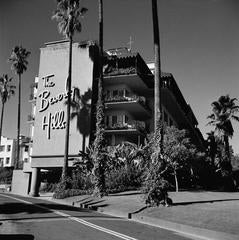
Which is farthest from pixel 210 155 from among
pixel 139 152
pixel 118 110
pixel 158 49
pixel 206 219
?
pixel 206 219

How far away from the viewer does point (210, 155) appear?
5712 cm

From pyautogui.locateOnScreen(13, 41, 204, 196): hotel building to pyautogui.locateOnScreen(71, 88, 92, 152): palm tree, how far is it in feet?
0.54

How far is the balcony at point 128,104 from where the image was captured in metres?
39.4

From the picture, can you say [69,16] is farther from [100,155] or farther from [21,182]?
[21,182]

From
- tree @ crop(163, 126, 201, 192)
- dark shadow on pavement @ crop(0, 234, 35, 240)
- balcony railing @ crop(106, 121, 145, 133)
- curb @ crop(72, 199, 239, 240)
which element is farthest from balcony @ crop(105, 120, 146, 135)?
dark shadow on pavement @ crop(0, 234, 35, 240)

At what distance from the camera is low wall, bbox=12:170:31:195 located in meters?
45.3

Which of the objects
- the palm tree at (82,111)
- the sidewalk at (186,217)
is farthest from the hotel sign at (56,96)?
the sidewalk at (186,217)

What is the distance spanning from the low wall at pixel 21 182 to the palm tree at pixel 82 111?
36.5ft

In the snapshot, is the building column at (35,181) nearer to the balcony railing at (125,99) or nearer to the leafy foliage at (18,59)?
the balcony railing at (125,99)

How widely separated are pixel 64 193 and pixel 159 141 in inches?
498

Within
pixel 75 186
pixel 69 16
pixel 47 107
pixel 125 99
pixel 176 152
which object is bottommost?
pixel 75 186

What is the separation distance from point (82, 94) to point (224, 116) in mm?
20188

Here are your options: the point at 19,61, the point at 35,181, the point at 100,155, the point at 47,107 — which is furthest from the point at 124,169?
the point at 19,61

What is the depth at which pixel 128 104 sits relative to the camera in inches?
1572
